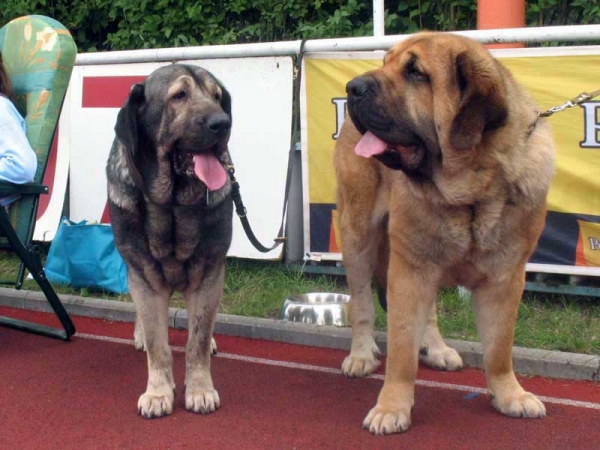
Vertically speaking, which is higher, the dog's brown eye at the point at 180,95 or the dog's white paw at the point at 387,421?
the dog's brown eye at the point at 180,95

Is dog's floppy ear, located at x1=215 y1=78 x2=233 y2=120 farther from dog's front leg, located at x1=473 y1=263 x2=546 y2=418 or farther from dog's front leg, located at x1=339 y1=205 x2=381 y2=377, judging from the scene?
dog's front leg, located at x1=473 y1=263 x2=546 y2=418

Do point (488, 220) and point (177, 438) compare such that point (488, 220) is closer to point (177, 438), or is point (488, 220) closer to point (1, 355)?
point (177, 438)

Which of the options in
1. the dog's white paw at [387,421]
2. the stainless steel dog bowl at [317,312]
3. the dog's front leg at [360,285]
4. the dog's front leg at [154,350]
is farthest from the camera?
the stainless steel dog bowl at [317,312]

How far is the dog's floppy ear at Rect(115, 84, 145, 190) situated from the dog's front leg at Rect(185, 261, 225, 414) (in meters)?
0.61

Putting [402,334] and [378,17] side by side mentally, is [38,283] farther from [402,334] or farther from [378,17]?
[378,17]

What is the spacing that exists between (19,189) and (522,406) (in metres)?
3.14

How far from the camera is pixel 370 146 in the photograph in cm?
368

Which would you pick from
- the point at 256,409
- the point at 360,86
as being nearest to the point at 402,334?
the point at 256,409

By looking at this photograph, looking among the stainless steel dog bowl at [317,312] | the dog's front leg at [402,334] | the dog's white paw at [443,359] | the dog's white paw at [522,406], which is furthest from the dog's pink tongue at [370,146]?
the stainless steel dog bowl at [317,312]

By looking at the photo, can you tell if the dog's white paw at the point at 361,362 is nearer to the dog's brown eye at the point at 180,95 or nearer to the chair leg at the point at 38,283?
the dog's brown eye at the point at 180,95

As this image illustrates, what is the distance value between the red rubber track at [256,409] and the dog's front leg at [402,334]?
0.36 feet

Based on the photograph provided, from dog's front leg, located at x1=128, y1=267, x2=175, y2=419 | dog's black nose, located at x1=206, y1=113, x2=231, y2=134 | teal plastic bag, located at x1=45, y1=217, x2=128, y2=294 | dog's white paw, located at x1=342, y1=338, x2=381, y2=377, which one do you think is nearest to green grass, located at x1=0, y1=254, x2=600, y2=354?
teal plastic bag, located at x1=45, y1=217, x2=128, y2=294

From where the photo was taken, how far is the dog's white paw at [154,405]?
13.6 ft

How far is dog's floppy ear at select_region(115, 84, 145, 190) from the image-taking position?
4129mm
